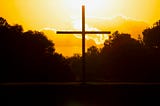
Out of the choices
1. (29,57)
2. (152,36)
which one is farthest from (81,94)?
(152,36)

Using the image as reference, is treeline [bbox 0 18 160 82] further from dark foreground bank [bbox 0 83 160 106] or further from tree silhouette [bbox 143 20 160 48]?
dark foreground bank [bbox 0 83 160 106]

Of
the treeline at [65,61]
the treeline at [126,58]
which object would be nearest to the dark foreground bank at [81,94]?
the treeline at [65,61]

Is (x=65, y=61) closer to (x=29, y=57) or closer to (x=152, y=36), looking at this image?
(x=29, y=57)

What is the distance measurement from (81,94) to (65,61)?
27.8 metres

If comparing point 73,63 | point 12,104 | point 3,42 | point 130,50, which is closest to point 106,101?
point 12,104

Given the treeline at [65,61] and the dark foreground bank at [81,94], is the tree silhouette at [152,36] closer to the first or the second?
the treeline at [65,61]

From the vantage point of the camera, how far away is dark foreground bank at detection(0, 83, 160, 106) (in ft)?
52.3

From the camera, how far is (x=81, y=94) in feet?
52.5

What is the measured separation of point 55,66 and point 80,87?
24342 millimetres

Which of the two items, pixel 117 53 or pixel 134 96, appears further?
pixel 117 53

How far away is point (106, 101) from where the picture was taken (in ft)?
52.4

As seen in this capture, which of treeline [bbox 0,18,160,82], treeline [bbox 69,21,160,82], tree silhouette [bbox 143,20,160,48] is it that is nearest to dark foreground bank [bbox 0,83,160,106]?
treeline [bbox 0,18,160,82]

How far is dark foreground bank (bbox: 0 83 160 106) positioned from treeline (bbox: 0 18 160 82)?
56.3 ft

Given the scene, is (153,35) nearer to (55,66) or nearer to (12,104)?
(55,66)
